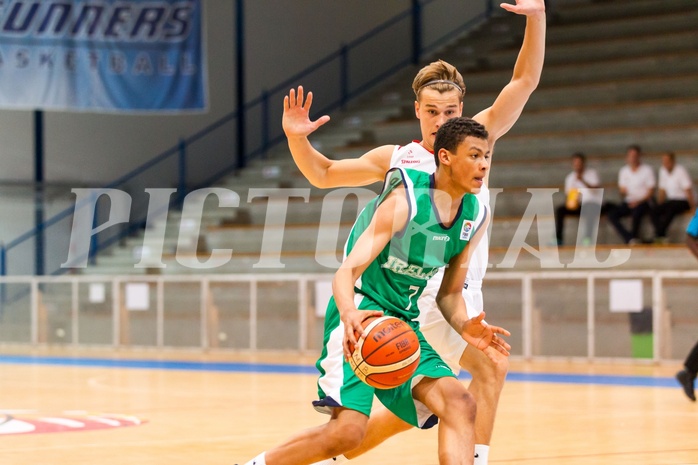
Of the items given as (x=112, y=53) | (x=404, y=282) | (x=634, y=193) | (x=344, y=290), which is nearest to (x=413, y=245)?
(x=404, y=282)

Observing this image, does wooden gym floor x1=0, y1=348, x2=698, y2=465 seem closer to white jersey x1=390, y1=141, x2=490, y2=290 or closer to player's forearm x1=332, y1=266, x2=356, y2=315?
white jersey x1=390, y1=141, x2=490, y2=290

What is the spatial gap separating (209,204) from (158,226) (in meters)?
0.95

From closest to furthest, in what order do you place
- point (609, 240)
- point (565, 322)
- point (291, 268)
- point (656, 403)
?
point (656, 403) → point (565, 322) → point (609, 240) → point (291, 268)

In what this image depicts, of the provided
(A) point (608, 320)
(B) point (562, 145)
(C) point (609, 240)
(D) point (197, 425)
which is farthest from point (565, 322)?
(D) point (197, 425)

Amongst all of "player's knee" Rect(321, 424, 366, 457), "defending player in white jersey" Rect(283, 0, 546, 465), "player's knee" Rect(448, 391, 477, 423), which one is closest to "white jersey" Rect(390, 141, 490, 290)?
"defending player in white jersey" Rect(283, 0, 546, 465)

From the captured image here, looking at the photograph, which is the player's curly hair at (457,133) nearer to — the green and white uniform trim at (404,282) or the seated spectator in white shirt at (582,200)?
the green and white uniform trim at (404,282)

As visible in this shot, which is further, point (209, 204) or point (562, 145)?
point (209, 204)

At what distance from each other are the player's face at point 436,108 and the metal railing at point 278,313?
8477mm

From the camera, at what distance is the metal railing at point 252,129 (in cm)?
1958

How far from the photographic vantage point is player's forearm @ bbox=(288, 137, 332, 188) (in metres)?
5.54

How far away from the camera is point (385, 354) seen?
4.41 meters

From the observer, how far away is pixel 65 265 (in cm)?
1986

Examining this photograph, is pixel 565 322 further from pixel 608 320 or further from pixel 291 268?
pixel 291 268

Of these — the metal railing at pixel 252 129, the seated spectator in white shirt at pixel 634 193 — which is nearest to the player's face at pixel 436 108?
the seated spectator in white shirt at pixel 634 193
